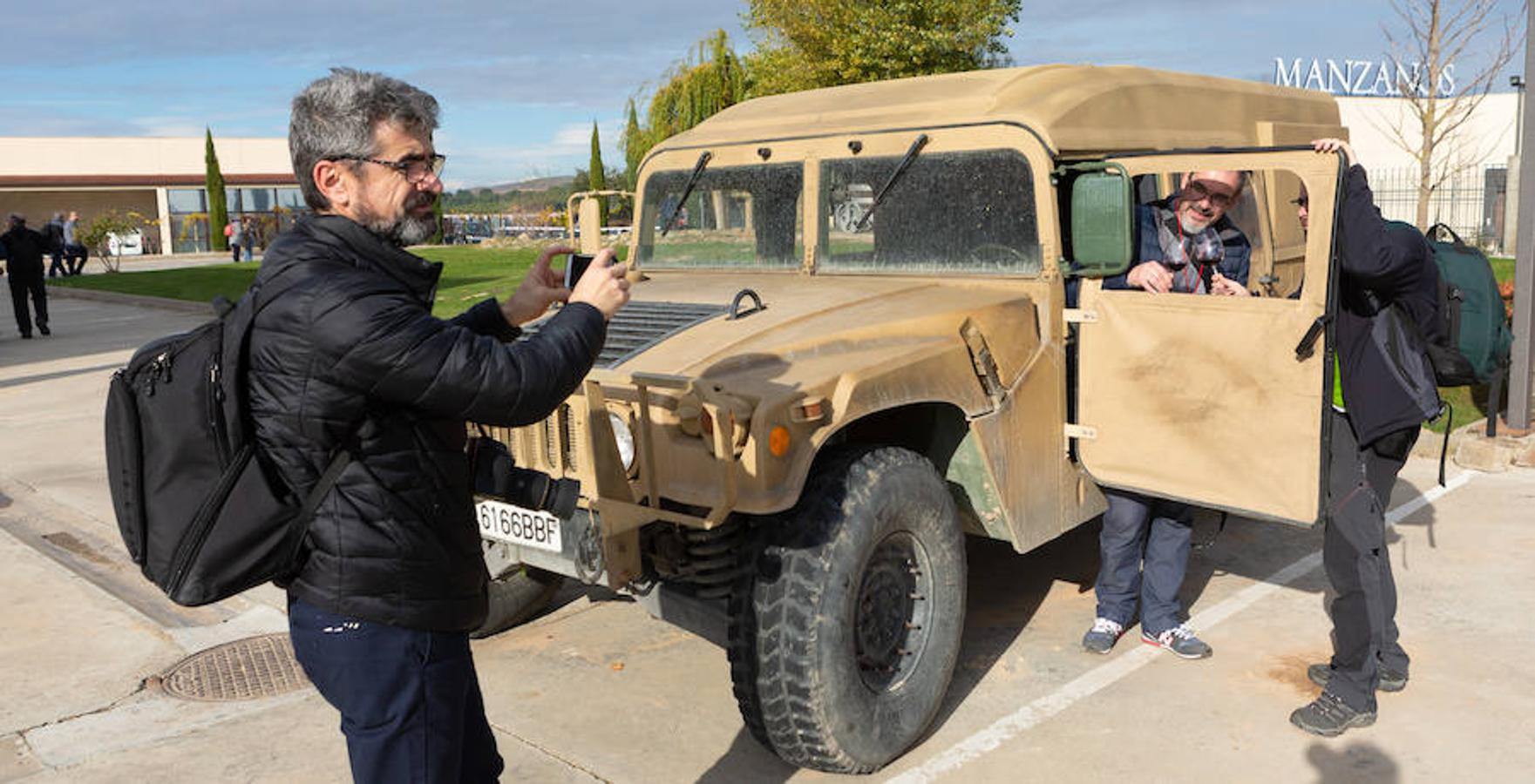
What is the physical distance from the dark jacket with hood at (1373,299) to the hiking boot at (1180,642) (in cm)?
114

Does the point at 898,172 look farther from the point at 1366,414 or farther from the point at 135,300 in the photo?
the point at 135,300

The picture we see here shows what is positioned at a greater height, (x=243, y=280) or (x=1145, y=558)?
(x=243, y=280)

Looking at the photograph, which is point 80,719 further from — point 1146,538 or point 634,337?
point 1146,538

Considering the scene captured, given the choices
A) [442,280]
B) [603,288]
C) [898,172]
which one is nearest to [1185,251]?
[898,172]

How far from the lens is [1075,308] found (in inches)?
169

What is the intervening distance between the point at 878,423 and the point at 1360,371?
1.52m

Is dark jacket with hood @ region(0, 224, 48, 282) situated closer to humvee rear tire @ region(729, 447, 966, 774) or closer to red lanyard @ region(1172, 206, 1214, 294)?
humvee rear tire @ region(729, 447, 966, 774)

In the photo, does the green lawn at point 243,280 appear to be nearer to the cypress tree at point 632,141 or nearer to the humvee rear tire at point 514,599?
the cypress tree at point 632,141

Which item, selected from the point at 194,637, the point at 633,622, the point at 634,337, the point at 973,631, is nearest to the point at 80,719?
the point at 194,637

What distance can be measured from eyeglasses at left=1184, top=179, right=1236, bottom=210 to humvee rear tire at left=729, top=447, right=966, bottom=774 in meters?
1.48

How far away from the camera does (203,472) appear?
6.59ft

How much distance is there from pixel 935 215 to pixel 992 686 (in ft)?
5.79

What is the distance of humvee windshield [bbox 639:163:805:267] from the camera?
16.1 feet

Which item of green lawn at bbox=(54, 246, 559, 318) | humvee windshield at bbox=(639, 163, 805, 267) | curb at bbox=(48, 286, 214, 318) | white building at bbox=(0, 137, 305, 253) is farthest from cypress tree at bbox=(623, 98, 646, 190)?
humvee windshield at bbox=(639, 163, 805, 267)
